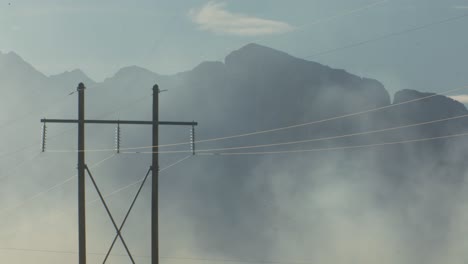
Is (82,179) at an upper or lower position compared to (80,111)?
lower

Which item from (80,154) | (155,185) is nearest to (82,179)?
(80,154)

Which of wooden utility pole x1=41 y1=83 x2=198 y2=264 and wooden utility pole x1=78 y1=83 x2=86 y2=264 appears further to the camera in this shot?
wooden utility pole x1=78 y1=83 x2=86 y2=264

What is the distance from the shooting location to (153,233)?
126 feet

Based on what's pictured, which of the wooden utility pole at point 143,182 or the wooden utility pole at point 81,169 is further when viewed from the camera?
the wooden utility pole at point 81,169

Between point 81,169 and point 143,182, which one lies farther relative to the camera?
point 81,169

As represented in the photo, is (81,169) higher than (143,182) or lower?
higher

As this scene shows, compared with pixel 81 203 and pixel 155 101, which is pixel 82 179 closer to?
pixel 81 203

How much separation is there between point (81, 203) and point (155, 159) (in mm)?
4485

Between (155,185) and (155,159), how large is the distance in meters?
1.10

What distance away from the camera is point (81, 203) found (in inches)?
1592

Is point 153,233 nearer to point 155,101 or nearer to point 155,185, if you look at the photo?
point 155,185

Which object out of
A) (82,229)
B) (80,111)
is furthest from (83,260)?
(80,111)

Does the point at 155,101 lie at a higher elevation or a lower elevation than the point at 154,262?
higher

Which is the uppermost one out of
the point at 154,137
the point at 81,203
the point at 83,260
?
the point at 154,137
